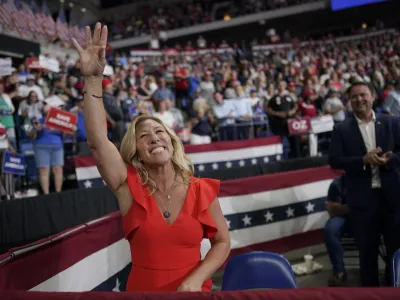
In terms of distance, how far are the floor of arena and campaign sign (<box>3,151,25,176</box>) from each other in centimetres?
334

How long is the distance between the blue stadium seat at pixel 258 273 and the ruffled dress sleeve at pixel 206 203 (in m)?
0.20

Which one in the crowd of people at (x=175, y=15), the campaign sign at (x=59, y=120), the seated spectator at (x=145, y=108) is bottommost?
the campaign sign at (x=59, y=120)

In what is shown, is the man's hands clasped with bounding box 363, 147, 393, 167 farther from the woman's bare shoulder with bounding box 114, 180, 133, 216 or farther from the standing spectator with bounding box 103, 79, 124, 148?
the standing spectator with bounding box 103, 79, 124, 148

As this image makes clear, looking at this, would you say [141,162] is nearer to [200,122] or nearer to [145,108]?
[145,108]

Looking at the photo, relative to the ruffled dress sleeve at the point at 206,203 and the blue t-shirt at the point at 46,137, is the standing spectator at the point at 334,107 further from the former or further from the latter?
the ruffled dress sleeve at the point at 206,203

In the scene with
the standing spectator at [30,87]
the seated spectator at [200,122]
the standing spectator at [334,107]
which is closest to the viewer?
the standing spectator at [30,87]

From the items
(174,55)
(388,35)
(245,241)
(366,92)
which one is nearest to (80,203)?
(245,241)

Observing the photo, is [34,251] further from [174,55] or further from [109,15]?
[109,15]

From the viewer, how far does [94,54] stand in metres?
1.99

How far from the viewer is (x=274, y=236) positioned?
5.29m

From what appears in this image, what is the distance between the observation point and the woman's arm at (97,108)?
195cm

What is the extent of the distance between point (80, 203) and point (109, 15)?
100 feet

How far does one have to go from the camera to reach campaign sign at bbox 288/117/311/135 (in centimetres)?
866

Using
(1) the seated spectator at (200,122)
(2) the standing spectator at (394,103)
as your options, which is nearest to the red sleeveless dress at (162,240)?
(1) the seated spectator at (200,122)
